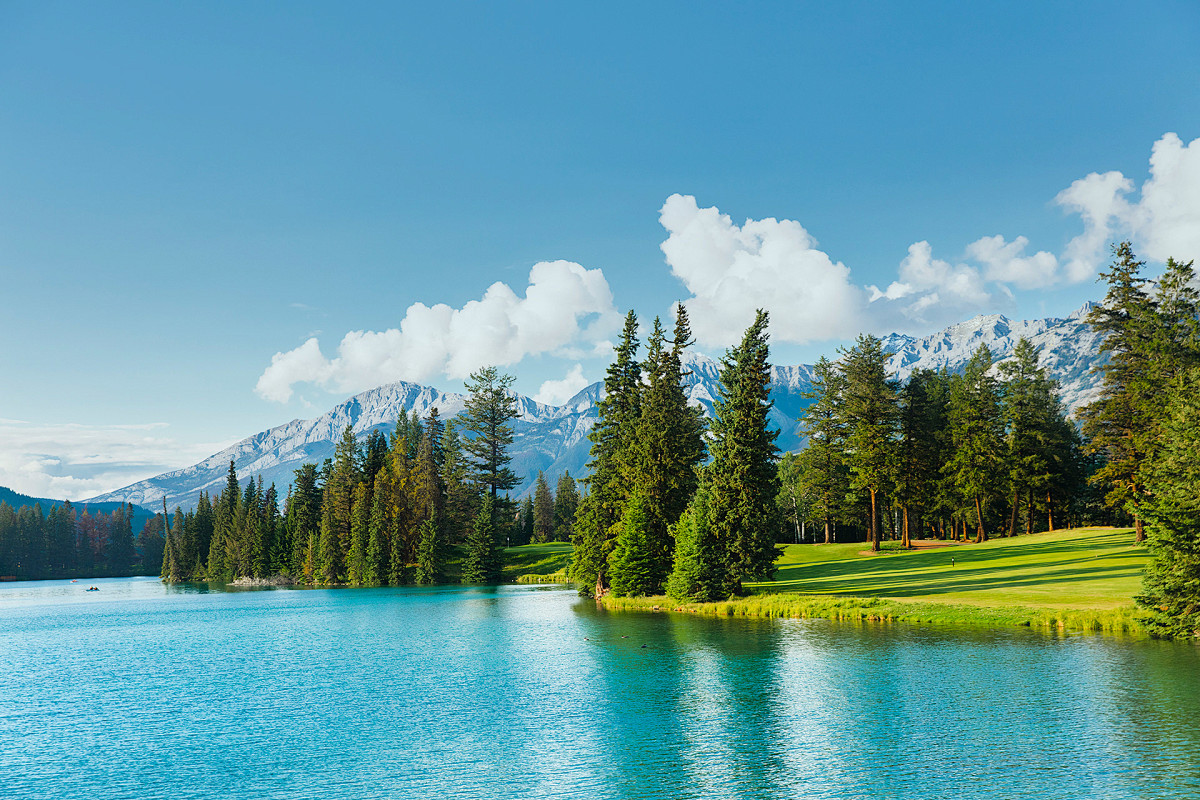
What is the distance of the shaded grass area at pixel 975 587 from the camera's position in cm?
4066

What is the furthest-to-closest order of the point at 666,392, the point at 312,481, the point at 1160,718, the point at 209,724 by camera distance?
the point at 312,481
the point at 666,392
the point at 209,724
the point at 1160,718

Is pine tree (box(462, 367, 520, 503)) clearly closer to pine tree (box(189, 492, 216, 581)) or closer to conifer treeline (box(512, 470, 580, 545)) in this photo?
conifer treeline (box(512, 470, 580, 545))

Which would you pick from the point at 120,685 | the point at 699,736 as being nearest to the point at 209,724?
the point at 120,685

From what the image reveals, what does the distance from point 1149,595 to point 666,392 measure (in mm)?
35392

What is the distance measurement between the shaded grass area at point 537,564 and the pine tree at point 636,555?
3227 centimetres

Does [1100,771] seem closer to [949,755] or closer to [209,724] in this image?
[949,755]

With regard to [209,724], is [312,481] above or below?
above

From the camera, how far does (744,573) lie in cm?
5419

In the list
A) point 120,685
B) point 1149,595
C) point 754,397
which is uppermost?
point 754,397

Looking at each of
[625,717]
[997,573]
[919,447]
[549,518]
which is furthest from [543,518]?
[625,717]

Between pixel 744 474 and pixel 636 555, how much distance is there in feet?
39.5

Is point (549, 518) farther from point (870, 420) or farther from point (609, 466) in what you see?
point (609, 466)

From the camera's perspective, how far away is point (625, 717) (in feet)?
87.0

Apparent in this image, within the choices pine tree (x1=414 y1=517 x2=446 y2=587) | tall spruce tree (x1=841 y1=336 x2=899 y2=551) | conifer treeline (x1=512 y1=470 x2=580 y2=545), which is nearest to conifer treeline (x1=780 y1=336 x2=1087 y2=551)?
tall spruce tree (x1=841 y1=336 x2=899 y2=551)
